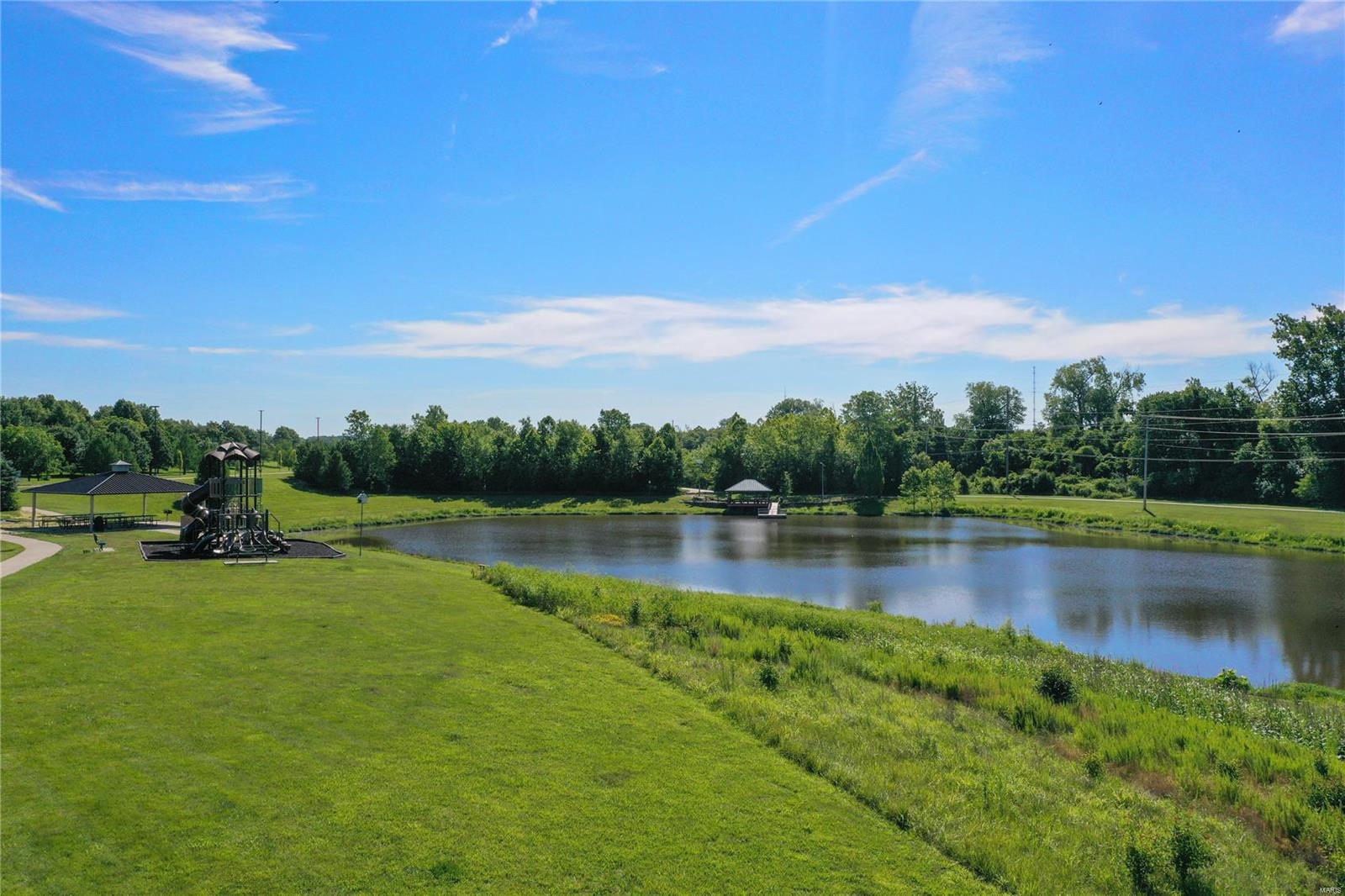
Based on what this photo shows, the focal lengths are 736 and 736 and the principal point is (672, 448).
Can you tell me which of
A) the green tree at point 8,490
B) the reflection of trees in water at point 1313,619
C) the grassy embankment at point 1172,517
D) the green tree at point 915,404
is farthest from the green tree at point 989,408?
the green tree at point 8,490

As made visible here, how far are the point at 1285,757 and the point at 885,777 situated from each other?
682cm

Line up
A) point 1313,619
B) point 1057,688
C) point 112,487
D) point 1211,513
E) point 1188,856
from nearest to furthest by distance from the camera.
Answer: point 1188,856
point 1057,688
point 1313,619
point 112,487
point 1211,513

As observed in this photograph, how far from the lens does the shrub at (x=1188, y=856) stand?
295 inches

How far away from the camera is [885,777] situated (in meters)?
9.43

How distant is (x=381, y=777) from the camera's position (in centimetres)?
843

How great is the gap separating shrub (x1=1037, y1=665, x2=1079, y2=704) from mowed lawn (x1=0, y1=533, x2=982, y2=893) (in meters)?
6.94

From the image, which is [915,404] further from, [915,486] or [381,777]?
[381,777]

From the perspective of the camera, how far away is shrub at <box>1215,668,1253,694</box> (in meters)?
15.9

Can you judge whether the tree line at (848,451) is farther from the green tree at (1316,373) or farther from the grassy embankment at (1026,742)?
the grassy embankment at (1026,742)

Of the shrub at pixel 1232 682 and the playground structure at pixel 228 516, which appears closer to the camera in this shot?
the shrub at pixel 1232 682

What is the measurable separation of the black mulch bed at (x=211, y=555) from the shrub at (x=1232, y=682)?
1023 inches

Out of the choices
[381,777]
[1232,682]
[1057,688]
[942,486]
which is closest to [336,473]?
[942,486]

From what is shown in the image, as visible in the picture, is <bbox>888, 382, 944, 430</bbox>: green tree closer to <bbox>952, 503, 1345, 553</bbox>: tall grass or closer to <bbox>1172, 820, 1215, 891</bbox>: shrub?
<bbox>952, 503, 1345, 553</bbox>: tall grass

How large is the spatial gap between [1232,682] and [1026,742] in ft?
25.4
